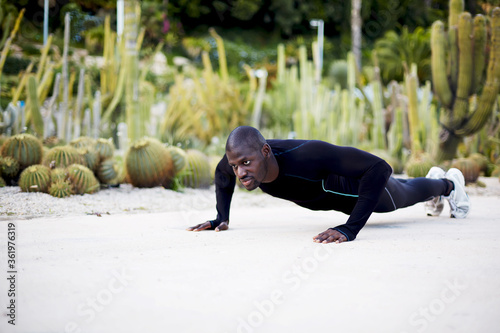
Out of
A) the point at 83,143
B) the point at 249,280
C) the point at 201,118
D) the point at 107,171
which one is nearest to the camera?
the point at 249,280

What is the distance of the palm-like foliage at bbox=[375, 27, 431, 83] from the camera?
23.0 metres

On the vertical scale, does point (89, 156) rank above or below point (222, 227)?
above

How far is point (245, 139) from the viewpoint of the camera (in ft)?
9.69

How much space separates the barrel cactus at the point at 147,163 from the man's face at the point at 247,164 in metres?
2.91

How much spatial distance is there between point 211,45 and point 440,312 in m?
24.8

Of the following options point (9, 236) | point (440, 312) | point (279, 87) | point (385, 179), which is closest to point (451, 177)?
point (385, 179)

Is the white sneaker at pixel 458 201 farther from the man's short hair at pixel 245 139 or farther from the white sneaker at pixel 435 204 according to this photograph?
the man's short hair at pixel 245 139

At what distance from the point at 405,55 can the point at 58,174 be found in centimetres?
2091

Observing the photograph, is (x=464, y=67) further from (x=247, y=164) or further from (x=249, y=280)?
(x=249, y=280)

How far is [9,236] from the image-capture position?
10.4 ft

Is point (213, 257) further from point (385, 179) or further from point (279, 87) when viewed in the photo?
point (279, 87)

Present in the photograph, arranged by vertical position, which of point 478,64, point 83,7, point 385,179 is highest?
point 83,7

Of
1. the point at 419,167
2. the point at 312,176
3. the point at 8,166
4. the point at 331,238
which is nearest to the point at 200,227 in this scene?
the point at 312,176

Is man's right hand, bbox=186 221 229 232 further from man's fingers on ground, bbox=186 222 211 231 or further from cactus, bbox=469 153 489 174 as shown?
cactus, bbox=469 153 489 174
